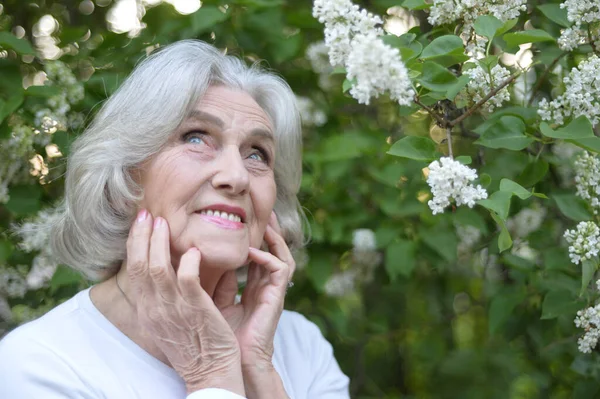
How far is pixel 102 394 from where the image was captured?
1908 mm

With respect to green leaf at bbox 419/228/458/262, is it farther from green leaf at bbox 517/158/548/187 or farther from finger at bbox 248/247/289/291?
finger at bbox 248/247/289/291

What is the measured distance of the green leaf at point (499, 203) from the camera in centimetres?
165

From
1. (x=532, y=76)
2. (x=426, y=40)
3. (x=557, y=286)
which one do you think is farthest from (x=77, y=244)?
(x=532, y=76)

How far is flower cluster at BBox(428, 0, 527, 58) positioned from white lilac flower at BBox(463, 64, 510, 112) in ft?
0.22

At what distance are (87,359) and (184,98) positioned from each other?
29.8 inches

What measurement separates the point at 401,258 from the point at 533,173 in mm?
672

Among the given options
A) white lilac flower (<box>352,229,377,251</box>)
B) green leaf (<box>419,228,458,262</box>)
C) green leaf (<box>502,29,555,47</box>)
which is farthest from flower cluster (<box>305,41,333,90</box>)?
green leaf (<box>502,29,555,47</box>)

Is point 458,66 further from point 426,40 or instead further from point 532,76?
point 532,76

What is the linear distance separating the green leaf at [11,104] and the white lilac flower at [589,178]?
1.75 m

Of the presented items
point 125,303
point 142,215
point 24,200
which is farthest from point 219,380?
point 24,200

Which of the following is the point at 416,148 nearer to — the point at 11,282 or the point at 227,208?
the point at 227,208

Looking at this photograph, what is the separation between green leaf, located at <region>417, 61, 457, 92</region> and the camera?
1727 mm

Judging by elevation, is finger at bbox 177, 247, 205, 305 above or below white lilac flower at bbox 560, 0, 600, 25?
below

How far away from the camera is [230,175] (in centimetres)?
200
